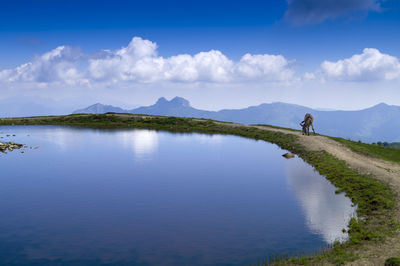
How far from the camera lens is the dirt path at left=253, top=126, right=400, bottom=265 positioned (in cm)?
1816

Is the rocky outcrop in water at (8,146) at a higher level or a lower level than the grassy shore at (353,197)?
higher

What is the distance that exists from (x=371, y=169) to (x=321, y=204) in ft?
49.8

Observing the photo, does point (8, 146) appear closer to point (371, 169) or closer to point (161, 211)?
point (161, 211)

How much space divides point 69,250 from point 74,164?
29143 millimetres

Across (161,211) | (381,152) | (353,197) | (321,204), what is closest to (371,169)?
(353,197)

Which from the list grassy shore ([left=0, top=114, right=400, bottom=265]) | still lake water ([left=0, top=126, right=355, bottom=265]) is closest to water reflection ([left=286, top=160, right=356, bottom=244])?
still lake water ([left=0, top=126, right=355, bottom=265])

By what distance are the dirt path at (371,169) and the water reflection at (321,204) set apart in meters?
3.00

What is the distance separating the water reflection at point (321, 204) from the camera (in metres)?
23.5

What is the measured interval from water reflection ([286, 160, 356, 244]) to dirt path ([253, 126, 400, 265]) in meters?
3.00

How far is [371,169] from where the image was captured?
3997cm

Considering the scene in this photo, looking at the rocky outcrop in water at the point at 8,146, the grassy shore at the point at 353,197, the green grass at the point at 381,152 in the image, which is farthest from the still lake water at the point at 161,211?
the green grass at the point at 381,152

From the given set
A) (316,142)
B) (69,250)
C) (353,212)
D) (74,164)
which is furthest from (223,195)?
(316,142)

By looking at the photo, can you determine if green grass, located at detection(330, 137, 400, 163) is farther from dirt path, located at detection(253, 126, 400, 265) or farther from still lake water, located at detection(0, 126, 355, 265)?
still lake water, located at detection(0, 126, 355, 265)

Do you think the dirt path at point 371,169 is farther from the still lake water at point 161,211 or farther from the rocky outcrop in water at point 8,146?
the rocky outcrop in water at point 8,146
